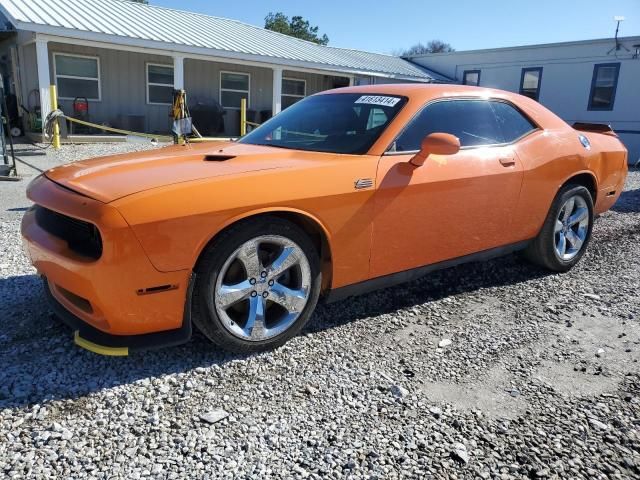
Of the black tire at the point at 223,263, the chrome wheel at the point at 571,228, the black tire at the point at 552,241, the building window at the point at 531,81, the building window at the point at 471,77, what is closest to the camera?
the black tire at the point at 223,263

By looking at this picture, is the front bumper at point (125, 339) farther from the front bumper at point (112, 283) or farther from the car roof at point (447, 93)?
the car roof at point (447, 93)

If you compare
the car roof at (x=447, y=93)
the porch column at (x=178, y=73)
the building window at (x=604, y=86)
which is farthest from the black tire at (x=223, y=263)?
the building window at (x=604, y=86)

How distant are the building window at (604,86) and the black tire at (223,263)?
1744 cm

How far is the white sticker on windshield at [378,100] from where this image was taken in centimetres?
361

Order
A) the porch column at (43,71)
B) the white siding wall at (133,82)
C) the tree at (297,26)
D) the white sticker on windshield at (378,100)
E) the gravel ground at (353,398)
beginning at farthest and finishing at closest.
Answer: the tree at (297,26), the white siding wall at (133,82), the porch column at (43,71), the white sticker on windshield at (378,100), the gravel ground at (353,398)

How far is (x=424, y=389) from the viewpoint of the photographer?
269 centimetres

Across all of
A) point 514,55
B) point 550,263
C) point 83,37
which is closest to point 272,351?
point 550,263

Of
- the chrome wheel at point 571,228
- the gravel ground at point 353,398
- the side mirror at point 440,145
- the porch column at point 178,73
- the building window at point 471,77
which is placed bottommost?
the gravel ground at point 353,398

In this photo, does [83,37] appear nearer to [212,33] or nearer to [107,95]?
[107,95]

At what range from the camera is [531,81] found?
19.0 m

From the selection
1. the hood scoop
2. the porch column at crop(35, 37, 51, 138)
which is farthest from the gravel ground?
the porch column at crop(35, 37, 51, 138)

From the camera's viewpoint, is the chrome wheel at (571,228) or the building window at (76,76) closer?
the chrome wheel at (571,228)

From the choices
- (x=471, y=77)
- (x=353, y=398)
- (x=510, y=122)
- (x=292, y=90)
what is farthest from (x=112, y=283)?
(x=471, y=77)

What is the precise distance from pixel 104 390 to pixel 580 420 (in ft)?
7.43
